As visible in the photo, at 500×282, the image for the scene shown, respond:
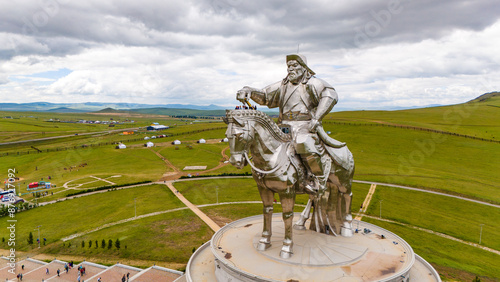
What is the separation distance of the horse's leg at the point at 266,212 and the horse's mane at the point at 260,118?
2.75 metres

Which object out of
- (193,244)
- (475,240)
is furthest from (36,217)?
(475,240)

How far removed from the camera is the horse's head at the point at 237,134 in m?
11.0

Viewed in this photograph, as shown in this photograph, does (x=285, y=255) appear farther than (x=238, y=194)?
No

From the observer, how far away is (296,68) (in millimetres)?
13094

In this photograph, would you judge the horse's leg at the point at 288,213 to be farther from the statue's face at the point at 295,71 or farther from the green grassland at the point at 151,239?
the green grassland at the point at 151,239

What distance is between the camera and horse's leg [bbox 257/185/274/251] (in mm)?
13367

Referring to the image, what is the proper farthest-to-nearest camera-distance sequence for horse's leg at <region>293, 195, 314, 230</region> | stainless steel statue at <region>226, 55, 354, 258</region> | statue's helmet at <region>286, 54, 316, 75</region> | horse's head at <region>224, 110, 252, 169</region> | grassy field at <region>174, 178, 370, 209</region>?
grassy field at <region>174, 178, 370, 209</region> < horse's leg at <region>293, 195, 314, 230</region> < statue's helmet at <region>286, 54, 316, 75</region> < stainless steel statue at <region>226, 55, 354, 258</region> < horse's head at <region>224, 110, 252, 169</region>

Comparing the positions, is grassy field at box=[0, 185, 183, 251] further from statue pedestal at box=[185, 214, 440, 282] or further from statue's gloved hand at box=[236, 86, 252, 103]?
statue's gloved hand at box=[236, 86, 252, 103]

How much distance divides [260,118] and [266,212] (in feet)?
16.4

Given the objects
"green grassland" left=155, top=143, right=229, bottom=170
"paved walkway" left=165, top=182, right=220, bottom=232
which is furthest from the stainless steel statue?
"green grassland" left=155, top=143, right=229, bottom=170

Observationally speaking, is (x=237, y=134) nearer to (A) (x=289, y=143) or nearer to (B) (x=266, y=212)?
(A) (x=289, y=143)

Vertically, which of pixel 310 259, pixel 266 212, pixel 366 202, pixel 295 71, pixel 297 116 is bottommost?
pixel 366 202

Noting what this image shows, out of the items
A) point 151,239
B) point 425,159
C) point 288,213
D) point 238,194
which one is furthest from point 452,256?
point 425,159

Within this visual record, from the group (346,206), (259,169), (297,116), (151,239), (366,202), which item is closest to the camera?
(259,169)
